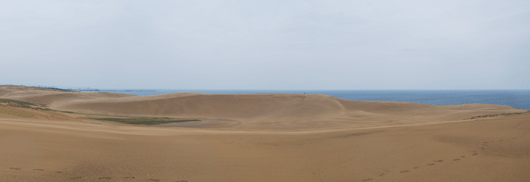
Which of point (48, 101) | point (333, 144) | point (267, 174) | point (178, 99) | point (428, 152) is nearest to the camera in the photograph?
point (267, 174)

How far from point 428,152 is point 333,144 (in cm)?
223

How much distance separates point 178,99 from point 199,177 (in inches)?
1102

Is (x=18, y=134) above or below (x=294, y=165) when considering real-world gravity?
above

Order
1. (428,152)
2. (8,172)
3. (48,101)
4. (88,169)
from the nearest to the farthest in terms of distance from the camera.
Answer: (8,172)
(88,169)
(428,152)
(48,101)

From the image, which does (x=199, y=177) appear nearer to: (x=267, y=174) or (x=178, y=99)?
(x=267, y=174)

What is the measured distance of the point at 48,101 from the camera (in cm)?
3953

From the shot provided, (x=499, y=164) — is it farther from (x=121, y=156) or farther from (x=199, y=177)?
(x=121, y=156)

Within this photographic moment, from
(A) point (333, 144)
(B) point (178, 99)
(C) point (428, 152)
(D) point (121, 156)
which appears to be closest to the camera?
(D) point (121, 156)

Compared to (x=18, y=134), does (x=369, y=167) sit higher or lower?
lower

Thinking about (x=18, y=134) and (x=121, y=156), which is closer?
(x=121, y=156)

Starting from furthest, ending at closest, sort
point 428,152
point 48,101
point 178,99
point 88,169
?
point 48,101, point 178,99, point 428,152, point 88,169

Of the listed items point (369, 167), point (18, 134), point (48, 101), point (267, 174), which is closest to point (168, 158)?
point (267, 174)

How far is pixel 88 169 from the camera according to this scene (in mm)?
4496

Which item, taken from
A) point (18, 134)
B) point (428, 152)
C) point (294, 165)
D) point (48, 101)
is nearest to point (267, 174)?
point (294, 165)
